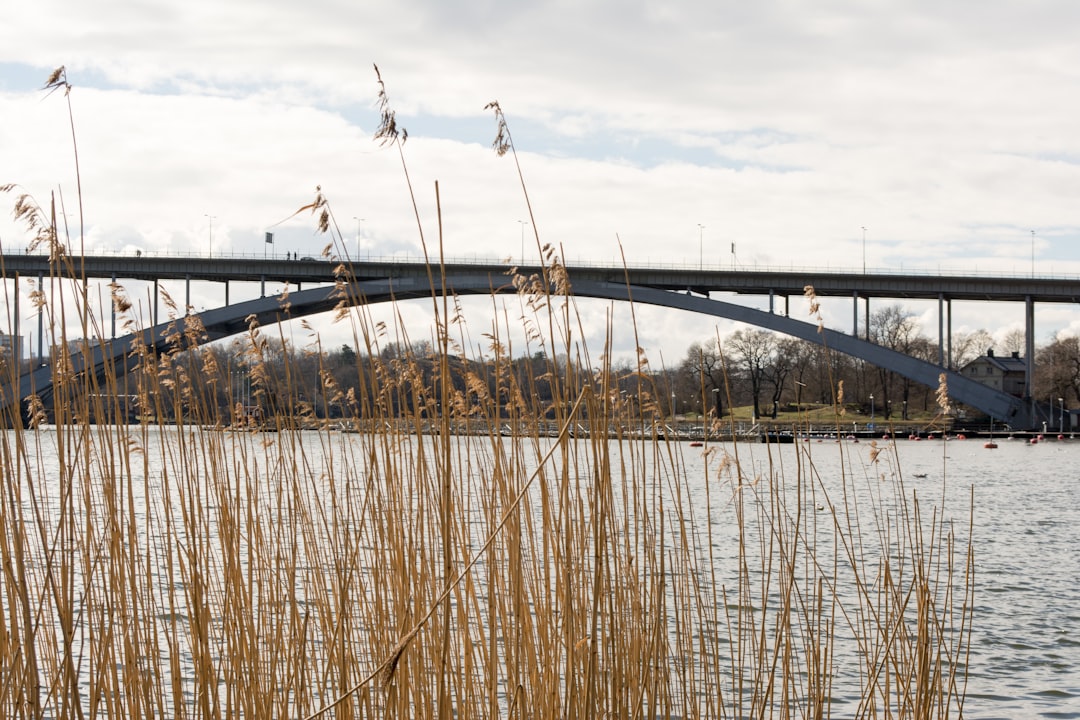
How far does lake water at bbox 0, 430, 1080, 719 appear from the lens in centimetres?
552

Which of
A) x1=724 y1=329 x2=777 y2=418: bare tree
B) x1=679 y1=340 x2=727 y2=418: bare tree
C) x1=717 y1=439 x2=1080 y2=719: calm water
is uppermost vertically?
x1=724 y1=329 x2=777 y2=418: bare tree

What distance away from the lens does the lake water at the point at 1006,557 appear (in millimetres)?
5523

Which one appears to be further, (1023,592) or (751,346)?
(751,346)

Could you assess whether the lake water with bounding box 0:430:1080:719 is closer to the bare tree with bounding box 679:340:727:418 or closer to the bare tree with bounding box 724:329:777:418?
the bare tree with bounding box 679:340:727:418

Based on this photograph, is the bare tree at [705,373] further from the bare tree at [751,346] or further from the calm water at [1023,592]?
the bare tree at [751,346]

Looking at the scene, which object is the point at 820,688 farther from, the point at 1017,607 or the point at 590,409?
the point at 1017,607

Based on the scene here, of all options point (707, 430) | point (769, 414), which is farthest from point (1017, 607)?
point (769, 414)

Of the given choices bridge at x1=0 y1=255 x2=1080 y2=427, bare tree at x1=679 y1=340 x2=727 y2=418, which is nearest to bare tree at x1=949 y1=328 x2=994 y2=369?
bridge at x1=0 y1=255 x2=1080 y2=427

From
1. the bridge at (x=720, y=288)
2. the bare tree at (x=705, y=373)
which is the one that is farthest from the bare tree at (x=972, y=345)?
the bare tree at (x=705, y=373)

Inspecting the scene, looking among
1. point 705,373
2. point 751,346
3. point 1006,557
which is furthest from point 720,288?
point 705,373

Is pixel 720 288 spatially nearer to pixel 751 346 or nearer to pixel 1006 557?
pixel 751 346

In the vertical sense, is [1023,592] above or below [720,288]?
below

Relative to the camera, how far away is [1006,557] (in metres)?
13.6

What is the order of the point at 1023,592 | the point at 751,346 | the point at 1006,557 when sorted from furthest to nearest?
the point at 751,346, the point at 1006,557, the point at 1023,592
